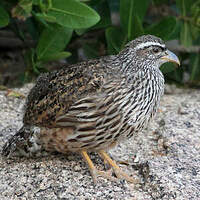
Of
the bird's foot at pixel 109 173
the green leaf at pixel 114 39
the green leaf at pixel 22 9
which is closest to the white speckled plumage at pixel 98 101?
the bird's foot at pixel 109 173

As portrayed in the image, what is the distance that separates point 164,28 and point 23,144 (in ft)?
8.43

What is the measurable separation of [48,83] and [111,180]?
3.96 ft

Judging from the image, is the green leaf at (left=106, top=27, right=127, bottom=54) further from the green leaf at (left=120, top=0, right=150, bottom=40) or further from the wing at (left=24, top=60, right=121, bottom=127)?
the wing at (left=24, top=60, right=121, bottom=127)

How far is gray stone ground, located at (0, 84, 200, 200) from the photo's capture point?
4.19 metres

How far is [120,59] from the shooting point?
479 cm

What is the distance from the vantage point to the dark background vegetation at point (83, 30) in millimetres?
5488

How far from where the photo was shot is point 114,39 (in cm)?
633

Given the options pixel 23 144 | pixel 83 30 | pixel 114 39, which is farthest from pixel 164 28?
pixel 23 144

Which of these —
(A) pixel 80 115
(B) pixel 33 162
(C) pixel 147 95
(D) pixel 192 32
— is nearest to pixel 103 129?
(A) pixel 80 115

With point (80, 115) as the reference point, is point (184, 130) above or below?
below

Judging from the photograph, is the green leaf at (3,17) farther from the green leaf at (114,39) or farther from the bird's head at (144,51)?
the bird's head at (144,51)

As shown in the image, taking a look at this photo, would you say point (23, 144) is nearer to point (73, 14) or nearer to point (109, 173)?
point (109, 173)

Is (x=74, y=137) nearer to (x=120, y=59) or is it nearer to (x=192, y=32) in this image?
(x=120, y=59)

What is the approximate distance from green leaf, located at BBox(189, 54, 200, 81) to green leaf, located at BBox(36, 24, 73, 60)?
7.76 feet
